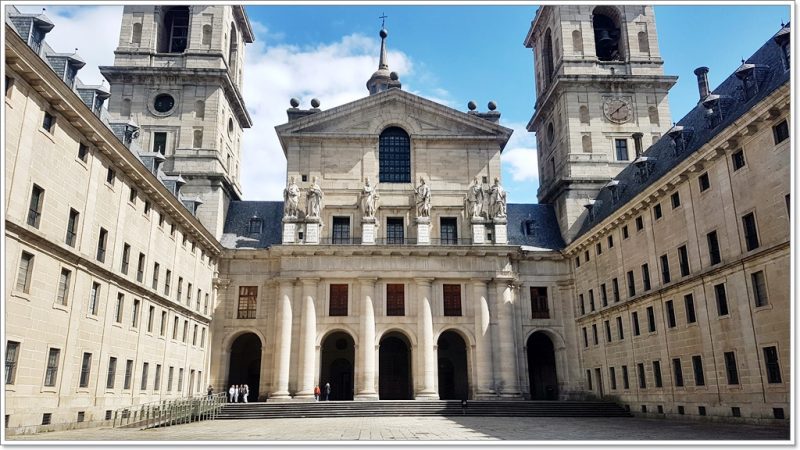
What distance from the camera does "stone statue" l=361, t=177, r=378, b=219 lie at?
149ft

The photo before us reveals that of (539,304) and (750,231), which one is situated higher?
(750,231)

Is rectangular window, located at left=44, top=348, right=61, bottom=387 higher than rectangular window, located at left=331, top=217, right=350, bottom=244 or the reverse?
the reverse

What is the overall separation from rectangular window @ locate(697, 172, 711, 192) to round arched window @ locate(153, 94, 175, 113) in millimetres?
38323

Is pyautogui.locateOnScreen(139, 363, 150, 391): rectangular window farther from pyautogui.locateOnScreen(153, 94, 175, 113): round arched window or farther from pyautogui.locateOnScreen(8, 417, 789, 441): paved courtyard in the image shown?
pyautogui.locateOnScreen(153, 94, 175, 113): round arched window

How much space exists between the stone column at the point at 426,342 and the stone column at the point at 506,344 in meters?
4.48

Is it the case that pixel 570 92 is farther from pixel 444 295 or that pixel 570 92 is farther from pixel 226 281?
pixel 226 281

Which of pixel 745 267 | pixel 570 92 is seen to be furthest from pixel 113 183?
pixel 570 92

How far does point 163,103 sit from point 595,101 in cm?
3446

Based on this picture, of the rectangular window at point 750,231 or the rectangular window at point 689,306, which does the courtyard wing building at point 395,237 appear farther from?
the rectangular window at point 689,306

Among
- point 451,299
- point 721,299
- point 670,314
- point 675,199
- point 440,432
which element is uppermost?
point 675,199

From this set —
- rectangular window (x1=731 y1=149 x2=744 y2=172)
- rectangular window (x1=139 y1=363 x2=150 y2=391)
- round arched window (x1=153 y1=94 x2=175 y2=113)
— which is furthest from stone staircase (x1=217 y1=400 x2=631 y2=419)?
round arched window (x1=153 y1=94 x2=175 y2=113)

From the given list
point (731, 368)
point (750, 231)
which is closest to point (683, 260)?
point (750, 231)

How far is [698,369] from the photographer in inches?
1201

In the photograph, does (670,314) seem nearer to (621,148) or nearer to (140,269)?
(621,148)
